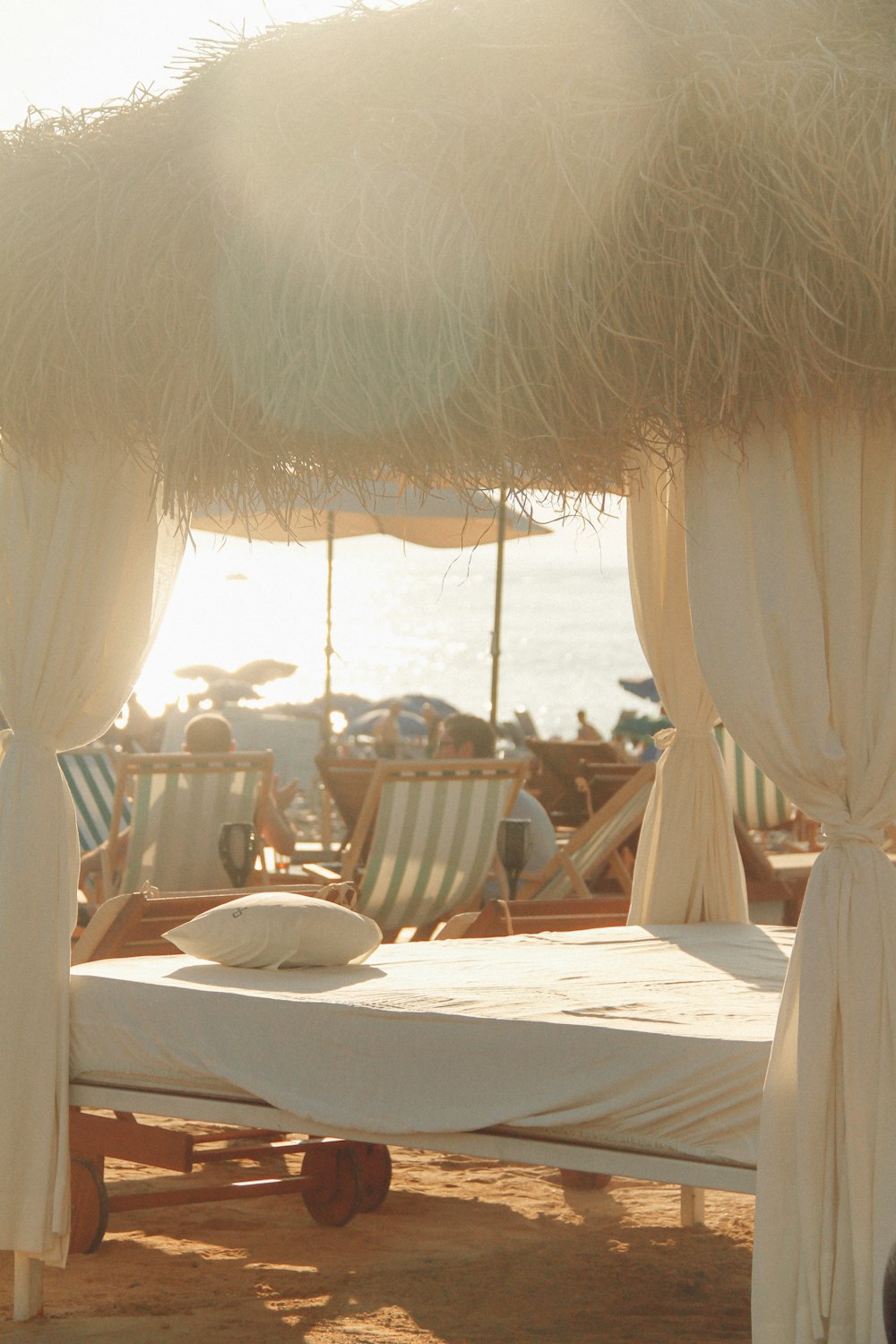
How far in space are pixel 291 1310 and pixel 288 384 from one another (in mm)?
2232

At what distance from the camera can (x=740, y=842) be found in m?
6.98

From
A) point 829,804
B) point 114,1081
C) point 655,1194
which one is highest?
point 829,804

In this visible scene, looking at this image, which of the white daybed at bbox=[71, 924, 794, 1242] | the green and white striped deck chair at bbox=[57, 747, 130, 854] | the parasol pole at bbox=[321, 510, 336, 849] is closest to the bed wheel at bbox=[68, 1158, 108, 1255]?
the white daybed at bbox=[71, 924, 794, 1242]

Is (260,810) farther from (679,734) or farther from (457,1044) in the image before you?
(457,1044)

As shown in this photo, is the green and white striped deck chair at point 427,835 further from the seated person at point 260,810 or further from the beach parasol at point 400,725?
the beach parasol at point 400,725

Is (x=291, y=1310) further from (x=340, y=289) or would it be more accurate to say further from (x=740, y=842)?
(x=740, y=842)

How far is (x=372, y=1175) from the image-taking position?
186 inches

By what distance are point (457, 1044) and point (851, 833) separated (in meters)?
0.99

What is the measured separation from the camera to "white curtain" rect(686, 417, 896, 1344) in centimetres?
301

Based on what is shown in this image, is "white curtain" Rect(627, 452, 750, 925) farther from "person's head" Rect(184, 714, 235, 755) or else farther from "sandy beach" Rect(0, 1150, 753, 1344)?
"person's head" Rect(184, 714, 235, 755)

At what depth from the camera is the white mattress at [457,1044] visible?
10.7 ft

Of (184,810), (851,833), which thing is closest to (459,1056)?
(851,833)

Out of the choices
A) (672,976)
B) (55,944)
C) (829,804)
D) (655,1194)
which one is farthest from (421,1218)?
(829,804)

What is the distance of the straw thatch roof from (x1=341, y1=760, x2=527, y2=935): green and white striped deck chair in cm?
263
